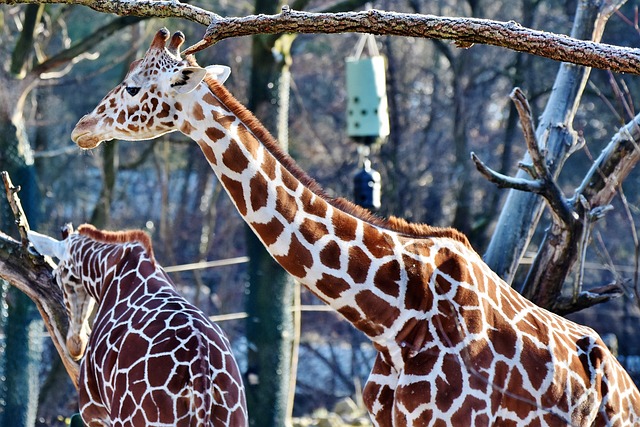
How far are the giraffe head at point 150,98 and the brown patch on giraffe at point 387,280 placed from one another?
1.09 metres

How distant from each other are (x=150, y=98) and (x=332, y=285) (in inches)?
46.7

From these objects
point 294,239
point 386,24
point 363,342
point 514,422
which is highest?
point 386,24

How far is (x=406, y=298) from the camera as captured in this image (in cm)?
404

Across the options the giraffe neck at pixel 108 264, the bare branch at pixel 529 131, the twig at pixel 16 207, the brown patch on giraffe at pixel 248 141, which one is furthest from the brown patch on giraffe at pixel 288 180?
the twig at pixel 16 207

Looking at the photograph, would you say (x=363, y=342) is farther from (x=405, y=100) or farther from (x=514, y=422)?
(x=514, y=422)

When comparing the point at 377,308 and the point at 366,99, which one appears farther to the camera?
the point at 366,99

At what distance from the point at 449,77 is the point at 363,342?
16.8ft

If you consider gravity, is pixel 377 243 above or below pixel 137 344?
above

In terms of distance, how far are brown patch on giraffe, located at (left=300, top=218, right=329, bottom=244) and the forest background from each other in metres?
6.40

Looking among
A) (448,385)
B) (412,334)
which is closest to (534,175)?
(412,334)

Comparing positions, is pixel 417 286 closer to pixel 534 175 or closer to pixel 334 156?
pixel 534 175

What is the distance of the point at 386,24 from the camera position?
332cm

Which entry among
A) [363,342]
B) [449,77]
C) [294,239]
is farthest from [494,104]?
[294,239]

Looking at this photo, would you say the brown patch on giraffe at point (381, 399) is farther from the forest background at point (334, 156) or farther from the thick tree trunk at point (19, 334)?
the forest background at point (334, 156)
